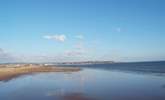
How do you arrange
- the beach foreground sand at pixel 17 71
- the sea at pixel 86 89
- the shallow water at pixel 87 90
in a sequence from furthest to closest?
the beach foreground sand at pixel 17 71 < the sea at pixel 86 89 < the shallow water at pixel 87 90

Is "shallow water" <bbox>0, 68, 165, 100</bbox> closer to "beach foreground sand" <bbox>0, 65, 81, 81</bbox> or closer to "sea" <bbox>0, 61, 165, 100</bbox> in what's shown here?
"sea" <bbox>0, 61, 165, 100</bbox>

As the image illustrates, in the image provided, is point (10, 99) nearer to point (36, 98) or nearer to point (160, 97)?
point (36, 98)

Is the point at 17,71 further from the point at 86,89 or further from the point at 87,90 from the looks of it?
the point at 87,90

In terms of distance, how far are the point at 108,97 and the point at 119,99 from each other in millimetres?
1356

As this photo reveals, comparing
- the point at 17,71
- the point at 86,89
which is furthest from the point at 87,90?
the point at 17,71

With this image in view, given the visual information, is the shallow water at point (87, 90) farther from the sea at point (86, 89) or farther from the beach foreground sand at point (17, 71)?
the beach foreground sand at point (17, 71)

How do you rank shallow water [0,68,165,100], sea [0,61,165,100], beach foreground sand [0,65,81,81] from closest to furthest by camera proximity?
shallow water [0,68,165,100], sea [0,61,165,100], beach foreground sand [0,65,81,81]

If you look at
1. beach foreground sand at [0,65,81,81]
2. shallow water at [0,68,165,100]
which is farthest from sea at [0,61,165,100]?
beach foreground sand at [0,65,81,81]

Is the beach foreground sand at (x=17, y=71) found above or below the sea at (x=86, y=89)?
above

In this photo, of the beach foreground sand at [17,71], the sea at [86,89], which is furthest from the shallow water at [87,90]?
the beach foreground sand at [17,71]

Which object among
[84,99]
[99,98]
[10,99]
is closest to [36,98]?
[10,99]

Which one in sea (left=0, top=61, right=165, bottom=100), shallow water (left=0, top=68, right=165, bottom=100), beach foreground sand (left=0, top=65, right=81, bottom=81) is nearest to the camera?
shallow water (left=0, top=68, right=165, bottom=100)

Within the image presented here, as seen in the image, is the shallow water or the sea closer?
the shallow water

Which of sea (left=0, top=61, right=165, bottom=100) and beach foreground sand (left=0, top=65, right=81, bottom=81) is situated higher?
beach foreground sand (left=0, top=65, right=81, bottom=81)
